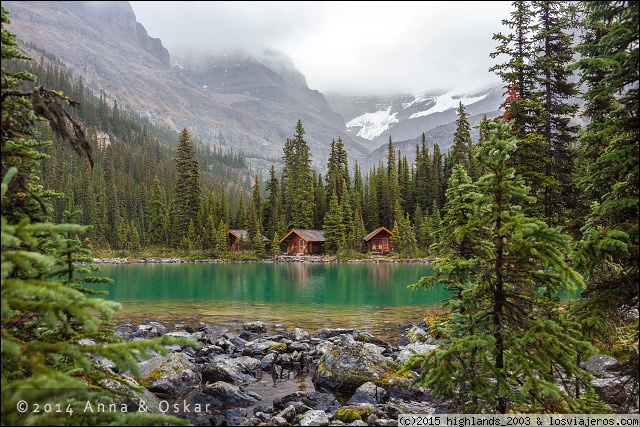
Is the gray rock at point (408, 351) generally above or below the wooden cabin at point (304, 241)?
below

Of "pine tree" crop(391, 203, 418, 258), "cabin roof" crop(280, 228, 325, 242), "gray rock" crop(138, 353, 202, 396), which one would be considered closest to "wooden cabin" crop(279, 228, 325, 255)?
"cabin roof" crop(280, 228, 325, 242)

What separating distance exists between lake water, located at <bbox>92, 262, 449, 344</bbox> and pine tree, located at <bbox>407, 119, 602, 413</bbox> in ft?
38.6

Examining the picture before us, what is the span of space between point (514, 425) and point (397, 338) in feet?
38.7

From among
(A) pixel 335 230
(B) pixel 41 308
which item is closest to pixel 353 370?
(B) pixel 41 308

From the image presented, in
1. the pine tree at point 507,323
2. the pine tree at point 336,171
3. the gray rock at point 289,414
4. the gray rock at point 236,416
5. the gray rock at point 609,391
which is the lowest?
the gray rock at point 236,416

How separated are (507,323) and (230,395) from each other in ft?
24.3

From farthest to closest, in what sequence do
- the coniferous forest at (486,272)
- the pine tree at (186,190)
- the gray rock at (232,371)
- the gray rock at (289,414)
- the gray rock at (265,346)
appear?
the pine tree at (186,190)
the gray rock at (265,346)
the gray rock at (232,371)
the gray rock at (289,414)
the coniferous forest at (486,272)

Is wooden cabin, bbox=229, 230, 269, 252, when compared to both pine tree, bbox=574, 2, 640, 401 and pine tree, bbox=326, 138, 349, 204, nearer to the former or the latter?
pine tree, bbox=326, 138, 349, 204

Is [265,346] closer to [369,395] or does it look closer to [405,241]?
[369,395]

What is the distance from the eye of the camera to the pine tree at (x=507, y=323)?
5988 millimetres

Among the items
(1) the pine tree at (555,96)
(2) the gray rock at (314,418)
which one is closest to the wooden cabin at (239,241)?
(1) the pine tree at (555,96)

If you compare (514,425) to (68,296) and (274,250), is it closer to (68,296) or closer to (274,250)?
(68,296)

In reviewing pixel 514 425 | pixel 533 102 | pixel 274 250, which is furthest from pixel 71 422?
pixel 274 250

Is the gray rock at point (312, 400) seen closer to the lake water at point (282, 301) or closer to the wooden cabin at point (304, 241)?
the lake water at point (282, 301)
